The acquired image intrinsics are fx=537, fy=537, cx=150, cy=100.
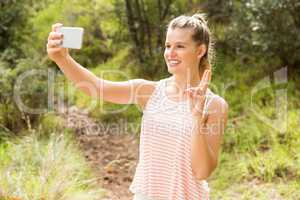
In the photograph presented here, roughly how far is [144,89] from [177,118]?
272 millimetres

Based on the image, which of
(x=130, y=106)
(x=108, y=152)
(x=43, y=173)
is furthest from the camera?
(x=130, y=106)

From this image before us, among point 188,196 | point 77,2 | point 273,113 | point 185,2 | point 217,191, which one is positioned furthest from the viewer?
point 77,2

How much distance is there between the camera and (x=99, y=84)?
2.59m

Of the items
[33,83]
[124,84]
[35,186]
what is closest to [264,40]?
[33,83]

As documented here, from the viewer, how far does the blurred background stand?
5.16 meters

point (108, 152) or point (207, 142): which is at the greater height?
point (207, 142)

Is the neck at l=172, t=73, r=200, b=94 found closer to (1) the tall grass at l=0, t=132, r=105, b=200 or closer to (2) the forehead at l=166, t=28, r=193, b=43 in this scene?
(2) the forehead at l=166, t=28, r=193, b=43

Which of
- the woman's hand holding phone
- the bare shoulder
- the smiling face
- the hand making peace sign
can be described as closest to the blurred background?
the bare shoulder

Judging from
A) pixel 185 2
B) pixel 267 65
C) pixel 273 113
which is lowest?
pixel 273 113

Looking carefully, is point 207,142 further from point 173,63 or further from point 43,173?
point 43,173

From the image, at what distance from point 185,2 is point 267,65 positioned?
74.5 inches

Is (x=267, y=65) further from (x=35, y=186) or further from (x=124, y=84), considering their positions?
(x=124, y=84)

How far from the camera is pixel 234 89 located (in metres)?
7.86

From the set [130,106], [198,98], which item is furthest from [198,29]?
[130,106]
